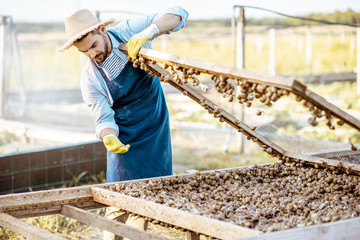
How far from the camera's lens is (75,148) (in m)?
5.96

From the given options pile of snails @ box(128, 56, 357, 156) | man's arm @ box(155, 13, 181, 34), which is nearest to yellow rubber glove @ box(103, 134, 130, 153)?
pile of snails @ box(128, 56, 357, 156)

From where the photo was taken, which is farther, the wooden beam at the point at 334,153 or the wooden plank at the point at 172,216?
the wooden beam at the point at 334,153

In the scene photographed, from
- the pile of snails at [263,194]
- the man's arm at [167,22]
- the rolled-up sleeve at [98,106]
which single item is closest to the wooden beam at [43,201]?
the pile of snails at [263,194]

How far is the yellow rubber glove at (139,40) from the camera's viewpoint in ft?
11.1

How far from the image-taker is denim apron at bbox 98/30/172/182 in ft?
12.8

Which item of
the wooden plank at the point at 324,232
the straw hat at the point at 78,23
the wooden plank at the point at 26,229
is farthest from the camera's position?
the straw hat at the point at 78,23

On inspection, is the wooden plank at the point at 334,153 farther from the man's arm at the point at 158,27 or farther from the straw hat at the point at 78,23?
the straw hat at the point at 78,23

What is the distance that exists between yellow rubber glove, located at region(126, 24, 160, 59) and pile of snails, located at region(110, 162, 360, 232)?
0.95m

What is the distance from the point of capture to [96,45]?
11.9ft

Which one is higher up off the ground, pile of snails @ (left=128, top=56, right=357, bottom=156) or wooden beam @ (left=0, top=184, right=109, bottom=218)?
pile of snails @ (left=128, top=56, right=357, bottom=156)

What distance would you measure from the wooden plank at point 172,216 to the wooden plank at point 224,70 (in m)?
0.76

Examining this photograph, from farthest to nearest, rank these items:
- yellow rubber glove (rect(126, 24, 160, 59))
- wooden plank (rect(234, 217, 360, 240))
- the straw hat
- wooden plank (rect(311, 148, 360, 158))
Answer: wooden plank (rect(311, 148, 360, 158)) < the straw hat < yellow rubber glove (rect(126, 24, 160, 59)) < wooden plank (rect(234, 217, 360, 240))

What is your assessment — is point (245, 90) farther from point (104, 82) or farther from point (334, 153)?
point (334, 153)

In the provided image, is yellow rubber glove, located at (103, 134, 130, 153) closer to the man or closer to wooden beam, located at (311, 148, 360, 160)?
the man
